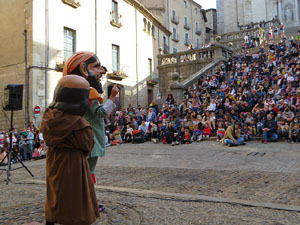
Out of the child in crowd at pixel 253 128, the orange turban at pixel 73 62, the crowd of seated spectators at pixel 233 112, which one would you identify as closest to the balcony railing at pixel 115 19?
the crowd of seated spectators at pixel 233 112

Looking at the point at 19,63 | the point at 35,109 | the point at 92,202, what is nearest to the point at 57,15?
the point at 19,63

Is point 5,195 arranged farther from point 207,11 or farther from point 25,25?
point 207,11

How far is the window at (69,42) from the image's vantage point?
65.1 ft

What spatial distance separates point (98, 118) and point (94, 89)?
15.7 inches

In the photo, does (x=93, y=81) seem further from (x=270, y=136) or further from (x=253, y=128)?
(x=253, y=128)

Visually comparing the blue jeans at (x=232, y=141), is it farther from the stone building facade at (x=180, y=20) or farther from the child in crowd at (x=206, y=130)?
the stone building facade at (x=180, y=20)

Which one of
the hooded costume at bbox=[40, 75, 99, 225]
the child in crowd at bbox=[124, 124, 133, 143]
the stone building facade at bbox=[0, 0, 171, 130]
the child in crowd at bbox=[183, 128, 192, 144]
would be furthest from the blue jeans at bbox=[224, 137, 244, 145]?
the stone building facade at bbox=[0, 0, 171, 130]

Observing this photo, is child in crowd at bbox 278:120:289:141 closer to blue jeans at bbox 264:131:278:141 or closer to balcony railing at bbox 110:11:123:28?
blue jeans at bbox 264:131:278:141

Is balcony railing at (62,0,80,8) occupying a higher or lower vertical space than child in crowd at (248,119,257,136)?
higher

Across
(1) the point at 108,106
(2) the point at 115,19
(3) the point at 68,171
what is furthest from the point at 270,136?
(2) the point at 115,19

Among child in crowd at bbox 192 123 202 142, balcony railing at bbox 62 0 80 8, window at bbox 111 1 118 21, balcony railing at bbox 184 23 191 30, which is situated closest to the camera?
child in crowd at bbox 192 123 202 142

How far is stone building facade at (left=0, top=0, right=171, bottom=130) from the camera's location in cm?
1769

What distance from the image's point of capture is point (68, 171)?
7.94ft

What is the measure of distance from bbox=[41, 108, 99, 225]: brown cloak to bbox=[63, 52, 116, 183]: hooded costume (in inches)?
26.0
